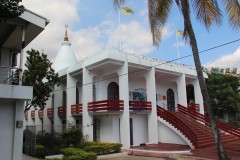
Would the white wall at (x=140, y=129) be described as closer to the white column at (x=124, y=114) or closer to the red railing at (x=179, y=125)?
the red railing at (x=179, y=125)

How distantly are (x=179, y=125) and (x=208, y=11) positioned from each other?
10196 mm

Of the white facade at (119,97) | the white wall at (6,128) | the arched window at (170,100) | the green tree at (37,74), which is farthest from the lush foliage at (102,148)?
the arched window at (170,100)

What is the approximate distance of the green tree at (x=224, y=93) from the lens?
3116 cm

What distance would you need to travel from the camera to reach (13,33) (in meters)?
11.1

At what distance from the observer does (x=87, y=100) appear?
19875mm

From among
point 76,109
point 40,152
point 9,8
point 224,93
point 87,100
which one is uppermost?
point 9,8

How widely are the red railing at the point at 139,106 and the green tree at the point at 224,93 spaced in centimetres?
1511

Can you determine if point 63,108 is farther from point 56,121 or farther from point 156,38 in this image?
point 156,38

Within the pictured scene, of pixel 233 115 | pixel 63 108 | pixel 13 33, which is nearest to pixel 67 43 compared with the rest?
pixel 63 108

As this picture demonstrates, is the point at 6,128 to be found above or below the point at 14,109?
below

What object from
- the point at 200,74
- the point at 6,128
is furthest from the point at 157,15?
the point at 6,128

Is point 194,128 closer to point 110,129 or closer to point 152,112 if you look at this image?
point 152,112

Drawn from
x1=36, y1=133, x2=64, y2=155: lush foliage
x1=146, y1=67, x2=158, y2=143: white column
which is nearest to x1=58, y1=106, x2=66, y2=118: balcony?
x1=36, y1=133, x2=64, y2=155: lush foliage

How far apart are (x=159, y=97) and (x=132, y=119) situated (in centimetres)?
644
